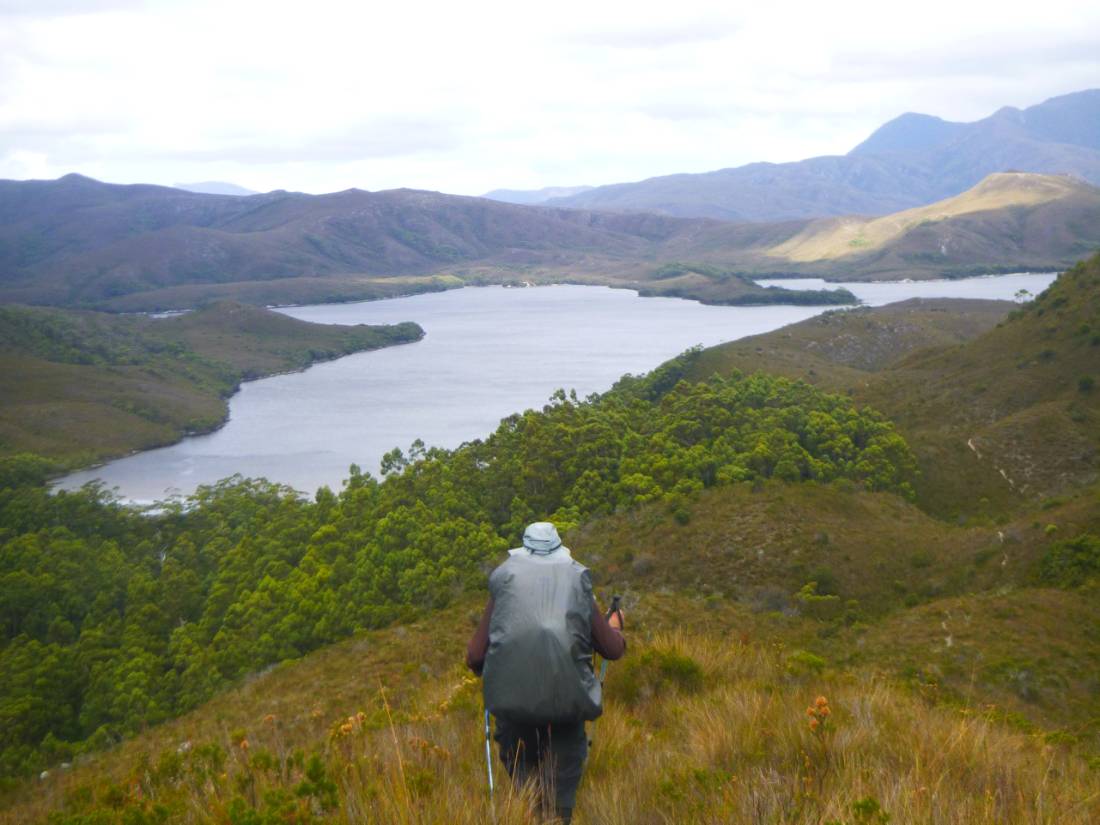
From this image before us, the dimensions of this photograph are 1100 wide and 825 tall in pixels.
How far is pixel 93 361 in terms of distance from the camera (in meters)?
110

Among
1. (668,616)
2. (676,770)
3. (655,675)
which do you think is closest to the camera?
(676,770)

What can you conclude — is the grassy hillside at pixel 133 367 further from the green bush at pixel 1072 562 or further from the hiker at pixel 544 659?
the hiker at pixel 544 659

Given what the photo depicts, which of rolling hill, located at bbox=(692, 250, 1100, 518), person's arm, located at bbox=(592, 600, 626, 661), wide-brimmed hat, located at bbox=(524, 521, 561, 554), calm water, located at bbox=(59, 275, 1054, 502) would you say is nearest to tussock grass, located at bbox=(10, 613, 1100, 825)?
person's arm, located at bbox=(592, 600, 626, 661)

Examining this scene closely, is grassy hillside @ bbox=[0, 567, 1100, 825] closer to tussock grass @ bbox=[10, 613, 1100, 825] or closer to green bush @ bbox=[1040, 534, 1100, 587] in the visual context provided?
tussock grass @ bbox=[10, 613, 1100, 825]

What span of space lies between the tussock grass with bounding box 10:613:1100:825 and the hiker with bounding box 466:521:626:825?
249 millimetres

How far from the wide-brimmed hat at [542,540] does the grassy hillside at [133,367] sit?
268ft

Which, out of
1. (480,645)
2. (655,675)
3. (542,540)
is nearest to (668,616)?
(655,675)

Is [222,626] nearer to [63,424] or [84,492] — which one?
[84,492]

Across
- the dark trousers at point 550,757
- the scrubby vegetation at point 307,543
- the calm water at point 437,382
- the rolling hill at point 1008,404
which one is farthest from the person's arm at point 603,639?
the calm water at point 437,382

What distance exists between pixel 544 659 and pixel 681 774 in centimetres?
123

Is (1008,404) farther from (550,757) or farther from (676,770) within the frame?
(550,757)

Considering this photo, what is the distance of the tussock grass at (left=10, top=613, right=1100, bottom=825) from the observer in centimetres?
Result: 421

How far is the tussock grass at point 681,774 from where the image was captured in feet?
13.8

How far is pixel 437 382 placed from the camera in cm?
10456
